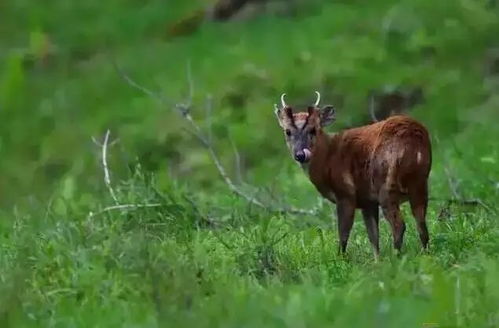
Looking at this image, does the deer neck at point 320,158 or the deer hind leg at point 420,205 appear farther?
the deer neck at point 320,158

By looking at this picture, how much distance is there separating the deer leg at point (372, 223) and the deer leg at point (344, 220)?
142mm

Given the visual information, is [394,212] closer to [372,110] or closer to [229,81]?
[372,110]

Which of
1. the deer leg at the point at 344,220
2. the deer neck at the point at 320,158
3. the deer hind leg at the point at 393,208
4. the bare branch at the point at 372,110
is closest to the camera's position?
the deer hind leg at the point at 393,208

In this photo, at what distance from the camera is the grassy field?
7.56 meters

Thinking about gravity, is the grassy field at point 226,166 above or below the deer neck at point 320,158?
below

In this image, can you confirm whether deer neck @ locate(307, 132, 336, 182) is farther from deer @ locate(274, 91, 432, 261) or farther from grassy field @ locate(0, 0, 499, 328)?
grassy field @ locate(0, 0, 499, 328)

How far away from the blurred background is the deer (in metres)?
4.30

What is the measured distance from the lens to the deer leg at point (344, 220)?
30.4 ft

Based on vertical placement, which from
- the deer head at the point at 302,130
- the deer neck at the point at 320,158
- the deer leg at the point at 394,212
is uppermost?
the deer head at the point at 302,130

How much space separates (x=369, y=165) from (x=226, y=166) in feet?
24.3

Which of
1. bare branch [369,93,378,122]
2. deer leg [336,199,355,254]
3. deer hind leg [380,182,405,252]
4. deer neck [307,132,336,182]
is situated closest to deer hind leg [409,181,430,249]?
deer hind leg [380,182,405,252]

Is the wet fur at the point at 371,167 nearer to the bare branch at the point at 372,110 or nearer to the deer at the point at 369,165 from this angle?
the deer at the point at 369,165

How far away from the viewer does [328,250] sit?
9.47 meters

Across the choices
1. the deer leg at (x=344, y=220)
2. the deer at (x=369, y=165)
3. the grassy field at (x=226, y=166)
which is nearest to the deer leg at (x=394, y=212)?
the deer at (x=369, y=165)
